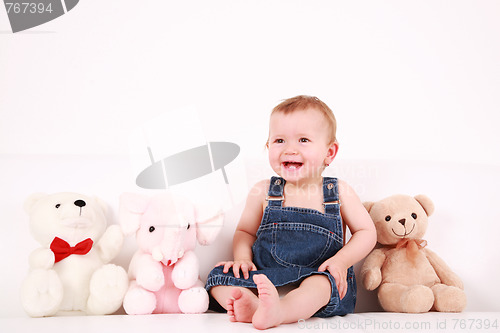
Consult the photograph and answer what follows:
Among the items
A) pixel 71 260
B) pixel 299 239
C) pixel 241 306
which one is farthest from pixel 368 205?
pixel 71 260

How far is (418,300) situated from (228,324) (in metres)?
0.49

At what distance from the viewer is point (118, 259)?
1.37 meters

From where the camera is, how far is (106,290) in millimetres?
1177

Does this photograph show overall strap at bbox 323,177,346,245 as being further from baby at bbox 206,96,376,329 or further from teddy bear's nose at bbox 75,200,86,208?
teddy bear's nose at bbox 75,200,86,208

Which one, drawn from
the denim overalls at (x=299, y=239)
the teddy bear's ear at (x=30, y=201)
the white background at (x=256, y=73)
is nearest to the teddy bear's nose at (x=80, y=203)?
the teddy bear's ear at (x=30, y=201)

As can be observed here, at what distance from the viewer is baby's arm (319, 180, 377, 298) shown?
122 cm

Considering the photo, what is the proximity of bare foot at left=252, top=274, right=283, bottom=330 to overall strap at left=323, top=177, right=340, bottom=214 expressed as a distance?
42cm

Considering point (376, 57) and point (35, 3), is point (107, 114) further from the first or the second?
point (376, 57)

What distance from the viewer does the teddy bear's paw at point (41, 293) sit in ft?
3.68

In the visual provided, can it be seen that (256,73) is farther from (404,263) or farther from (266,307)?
(266,307)

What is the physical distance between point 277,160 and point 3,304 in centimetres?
77

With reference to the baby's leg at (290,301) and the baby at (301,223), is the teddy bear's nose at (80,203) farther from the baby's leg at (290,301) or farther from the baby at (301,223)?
the baby's leg at (290,301)

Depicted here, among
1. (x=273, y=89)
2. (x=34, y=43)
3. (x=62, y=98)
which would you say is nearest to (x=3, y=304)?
(x=62, y=98)

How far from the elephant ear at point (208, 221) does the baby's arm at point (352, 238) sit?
27 centimetres
